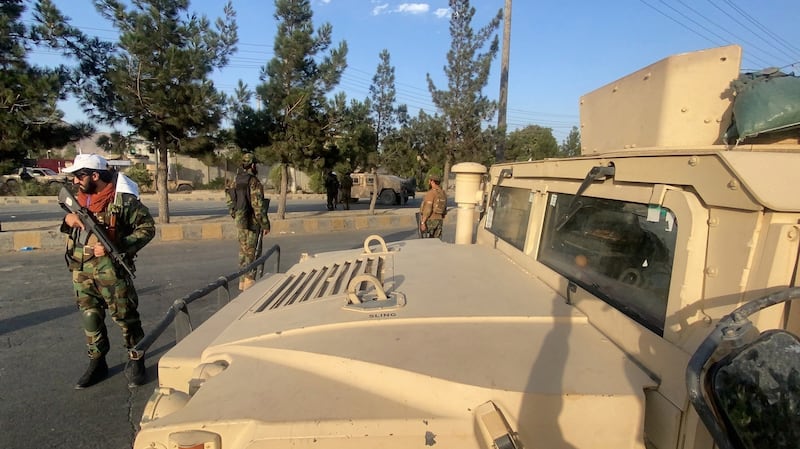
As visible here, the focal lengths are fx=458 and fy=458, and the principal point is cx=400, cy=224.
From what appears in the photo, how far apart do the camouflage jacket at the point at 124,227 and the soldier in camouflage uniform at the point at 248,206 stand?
227 cm

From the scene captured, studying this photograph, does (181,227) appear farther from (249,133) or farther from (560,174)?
(560,174)

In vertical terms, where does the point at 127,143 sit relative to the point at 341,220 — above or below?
above

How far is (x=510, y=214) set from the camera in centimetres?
314

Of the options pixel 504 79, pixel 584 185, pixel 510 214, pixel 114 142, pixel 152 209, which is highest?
pixel 504 79

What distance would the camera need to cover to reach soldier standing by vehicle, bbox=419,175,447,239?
7.45 metres

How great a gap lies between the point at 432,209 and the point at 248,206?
297cm

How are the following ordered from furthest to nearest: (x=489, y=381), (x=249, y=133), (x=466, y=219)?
(x=249, y=133), (x=466, y=219), (x=489, y=381)

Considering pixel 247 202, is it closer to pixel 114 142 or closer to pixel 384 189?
pixel 114 142

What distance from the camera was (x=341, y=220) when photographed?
12.9 metres

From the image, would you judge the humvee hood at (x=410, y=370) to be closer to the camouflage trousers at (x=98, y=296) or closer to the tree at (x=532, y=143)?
the camouflage trousers at (x=98, y=296)

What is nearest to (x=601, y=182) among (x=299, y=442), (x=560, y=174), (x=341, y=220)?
(x=560, y=174)

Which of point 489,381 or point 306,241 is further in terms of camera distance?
point 306,241

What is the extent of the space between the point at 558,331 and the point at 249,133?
480 inches

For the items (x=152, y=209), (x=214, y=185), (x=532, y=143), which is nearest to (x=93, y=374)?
(x=152, y=209)
